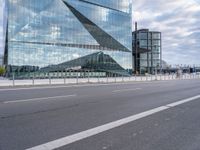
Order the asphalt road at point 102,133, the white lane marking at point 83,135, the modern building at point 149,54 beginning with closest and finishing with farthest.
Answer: the white lane marking at point 83,135, the asphalt road at point 102,133, the modern building at point 149,54

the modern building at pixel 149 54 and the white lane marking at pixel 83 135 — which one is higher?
the modern building at pixel 149 54

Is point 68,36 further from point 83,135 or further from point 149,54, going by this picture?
point 83,135

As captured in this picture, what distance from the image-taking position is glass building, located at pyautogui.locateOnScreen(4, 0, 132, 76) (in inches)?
1975

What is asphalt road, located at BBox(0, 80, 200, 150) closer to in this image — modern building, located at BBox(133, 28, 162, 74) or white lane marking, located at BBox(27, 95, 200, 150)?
white lane marking, located at BBox(27, 95, 200, 150)

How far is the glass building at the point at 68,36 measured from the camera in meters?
50.2

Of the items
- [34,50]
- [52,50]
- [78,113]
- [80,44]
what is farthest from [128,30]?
[78,113]

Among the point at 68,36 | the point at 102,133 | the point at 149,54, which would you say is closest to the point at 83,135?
the point at 102,133

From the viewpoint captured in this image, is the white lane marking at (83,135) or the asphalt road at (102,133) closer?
the white lane marking at (83,135)

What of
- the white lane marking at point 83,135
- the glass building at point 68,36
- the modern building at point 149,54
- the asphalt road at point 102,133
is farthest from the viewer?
the modern building at point 149,54

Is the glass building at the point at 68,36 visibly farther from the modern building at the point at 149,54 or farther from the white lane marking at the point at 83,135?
the white lane marking at the point at 83,135

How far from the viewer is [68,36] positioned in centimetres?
6106

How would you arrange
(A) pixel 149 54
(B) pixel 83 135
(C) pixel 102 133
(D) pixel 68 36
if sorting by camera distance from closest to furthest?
(B) pixel 83 135
(C) pixel 102 133
(D) pixel 68 36
(A) pixel 149 54

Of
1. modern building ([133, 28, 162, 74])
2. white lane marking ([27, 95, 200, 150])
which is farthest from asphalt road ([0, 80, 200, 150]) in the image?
modern building ([133, 28, 162, 74])

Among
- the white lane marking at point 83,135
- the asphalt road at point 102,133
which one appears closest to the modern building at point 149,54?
the asphalt road at point 102,133
